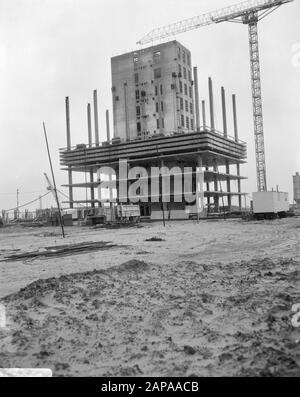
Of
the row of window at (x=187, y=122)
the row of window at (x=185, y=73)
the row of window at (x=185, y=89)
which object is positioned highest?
the row of window at (x=185, y=73)

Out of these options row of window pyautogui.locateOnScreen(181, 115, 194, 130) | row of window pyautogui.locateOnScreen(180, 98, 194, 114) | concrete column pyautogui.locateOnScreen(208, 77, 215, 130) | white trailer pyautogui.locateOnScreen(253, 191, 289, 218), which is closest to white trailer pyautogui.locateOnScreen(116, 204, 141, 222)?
white trailer pyautogui.locateOnScreen(253, 191, 289, 218)

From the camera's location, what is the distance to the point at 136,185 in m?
78.8

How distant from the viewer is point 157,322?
592cm

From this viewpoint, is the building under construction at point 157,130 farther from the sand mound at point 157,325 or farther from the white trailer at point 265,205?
the sand mound at point 157,325

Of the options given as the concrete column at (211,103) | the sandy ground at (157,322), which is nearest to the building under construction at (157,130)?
the concrete column at (211,103)

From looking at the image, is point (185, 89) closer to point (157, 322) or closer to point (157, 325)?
point (157, 322)

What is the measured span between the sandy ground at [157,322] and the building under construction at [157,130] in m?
64.0

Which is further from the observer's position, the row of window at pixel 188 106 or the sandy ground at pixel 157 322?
the row of window at pixel 188 106

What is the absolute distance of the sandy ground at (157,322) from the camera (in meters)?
4.43

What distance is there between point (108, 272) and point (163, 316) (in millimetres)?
3512

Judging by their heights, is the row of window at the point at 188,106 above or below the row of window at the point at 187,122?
above

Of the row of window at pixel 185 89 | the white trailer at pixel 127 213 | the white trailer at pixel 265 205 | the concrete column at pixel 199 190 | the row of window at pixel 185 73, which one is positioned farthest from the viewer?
the row of window at pixel 185 89

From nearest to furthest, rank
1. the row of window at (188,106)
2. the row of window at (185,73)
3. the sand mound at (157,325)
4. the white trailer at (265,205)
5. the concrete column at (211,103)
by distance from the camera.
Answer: the sand mound at (157,325)
the white trailer at (265,205)
the concrete column at (211,103)
the row of window at (185,73)
the row of window at (188,106)
